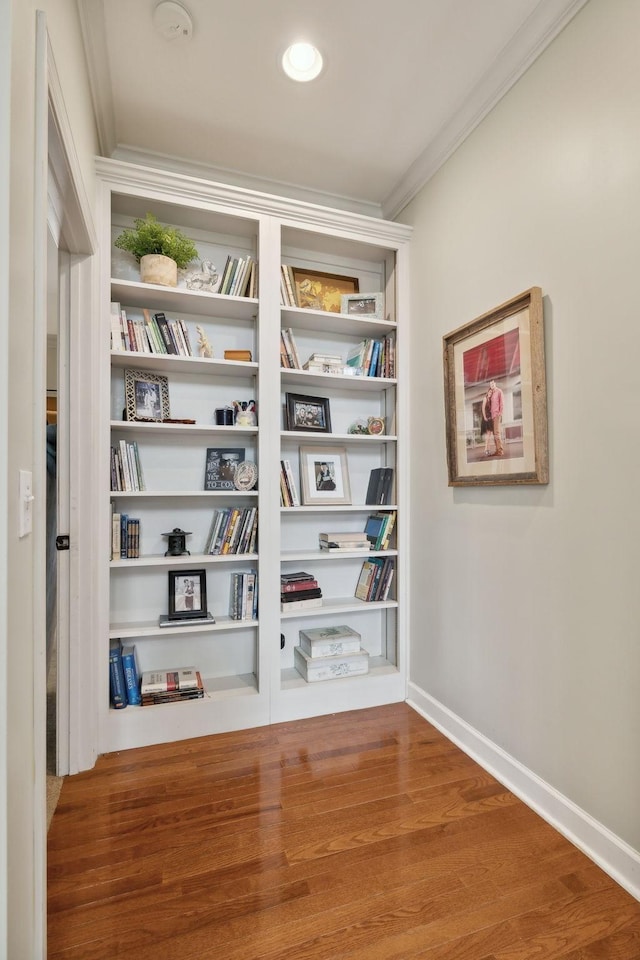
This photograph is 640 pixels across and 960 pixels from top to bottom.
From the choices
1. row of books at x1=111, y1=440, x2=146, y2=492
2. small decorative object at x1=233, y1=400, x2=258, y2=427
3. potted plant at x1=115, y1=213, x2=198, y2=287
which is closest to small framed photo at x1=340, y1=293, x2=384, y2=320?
small decorative object at x1=233, y1=400, x2=258, y2=427

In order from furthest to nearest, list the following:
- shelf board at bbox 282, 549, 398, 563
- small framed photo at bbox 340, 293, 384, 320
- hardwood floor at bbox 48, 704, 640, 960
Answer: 1. small framed photo at bbox 340, 293, 384, 320
2. shelf board at bbox 282, 549, 398, 563
3. hardwood floor at bbox 48, 704, 640, 960

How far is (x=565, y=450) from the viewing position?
5.56 ft

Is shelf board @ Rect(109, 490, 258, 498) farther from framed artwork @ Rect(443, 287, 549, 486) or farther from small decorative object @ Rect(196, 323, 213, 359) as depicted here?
framed artwork @ Rect(443, 287, 549, 486)

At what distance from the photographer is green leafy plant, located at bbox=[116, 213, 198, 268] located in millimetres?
2195

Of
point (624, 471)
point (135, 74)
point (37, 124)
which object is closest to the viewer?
point (37, 124)

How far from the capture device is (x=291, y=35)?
5.97ft

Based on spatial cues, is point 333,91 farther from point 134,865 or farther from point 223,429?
point 134,865

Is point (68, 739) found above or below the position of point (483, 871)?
above

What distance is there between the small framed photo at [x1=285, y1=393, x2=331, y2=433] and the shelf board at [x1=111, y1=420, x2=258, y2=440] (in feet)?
0.74

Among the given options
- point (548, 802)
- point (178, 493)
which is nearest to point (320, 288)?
point (178, 493)

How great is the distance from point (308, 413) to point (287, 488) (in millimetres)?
421

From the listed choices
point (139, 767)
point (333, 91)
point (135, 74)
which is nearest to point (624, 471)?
point (333, 91)

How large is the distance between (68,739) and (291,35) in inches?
110

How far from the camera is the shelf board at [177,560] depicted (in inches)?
85.7
